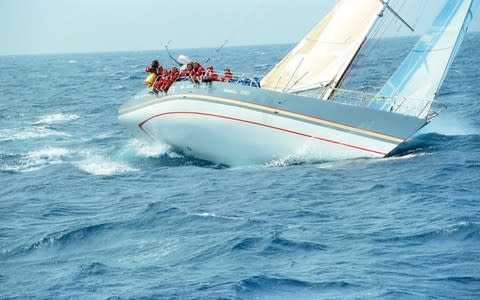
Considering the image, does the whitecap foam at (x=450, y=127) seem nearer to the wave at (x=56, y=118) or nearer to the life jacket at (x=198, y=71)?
the life jacket at (x=198, y=71)

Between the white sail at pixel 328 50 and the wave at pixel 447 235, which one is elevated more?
the white sail at pixel 328 50

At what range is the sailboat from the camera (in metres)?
27.5

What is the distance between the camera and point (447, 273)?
1627cm

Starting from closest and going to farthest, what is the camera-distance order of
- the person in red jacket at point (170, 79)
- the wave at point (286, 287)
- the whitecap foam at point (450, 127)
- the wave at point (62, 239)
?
the wave at point (286, 287) < the wave at point (62, 239) < the person in red jacket at point (170, 79) < the whitecap foam at point (450, 127)

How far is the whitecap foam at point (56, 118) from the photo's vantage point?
163 ft

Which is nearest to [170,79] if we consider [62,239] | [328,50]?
[328,50]

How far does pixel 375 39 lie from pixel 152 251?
15570mm

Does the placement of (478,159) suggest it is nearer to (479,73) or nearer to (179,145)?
(179,145)

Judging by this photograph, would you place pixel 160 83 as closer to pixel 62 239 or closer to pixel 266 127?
pixel 266 127

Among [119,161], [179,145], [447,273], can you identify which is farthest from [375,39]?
[447,273]

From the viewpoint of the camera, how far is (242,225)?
20.9 metres

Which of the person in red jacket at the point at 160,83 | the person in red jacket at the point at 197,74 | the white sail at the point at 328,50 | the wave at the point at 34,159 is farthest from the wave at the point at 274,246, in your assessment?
the wave at the point at 34,159

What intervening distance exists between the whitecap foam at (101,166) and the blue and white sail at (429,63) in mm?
10429

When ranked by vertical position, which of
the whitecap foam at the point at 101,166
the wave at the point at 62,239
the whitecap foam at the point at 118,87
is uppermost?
the wave at the point at 62,239
